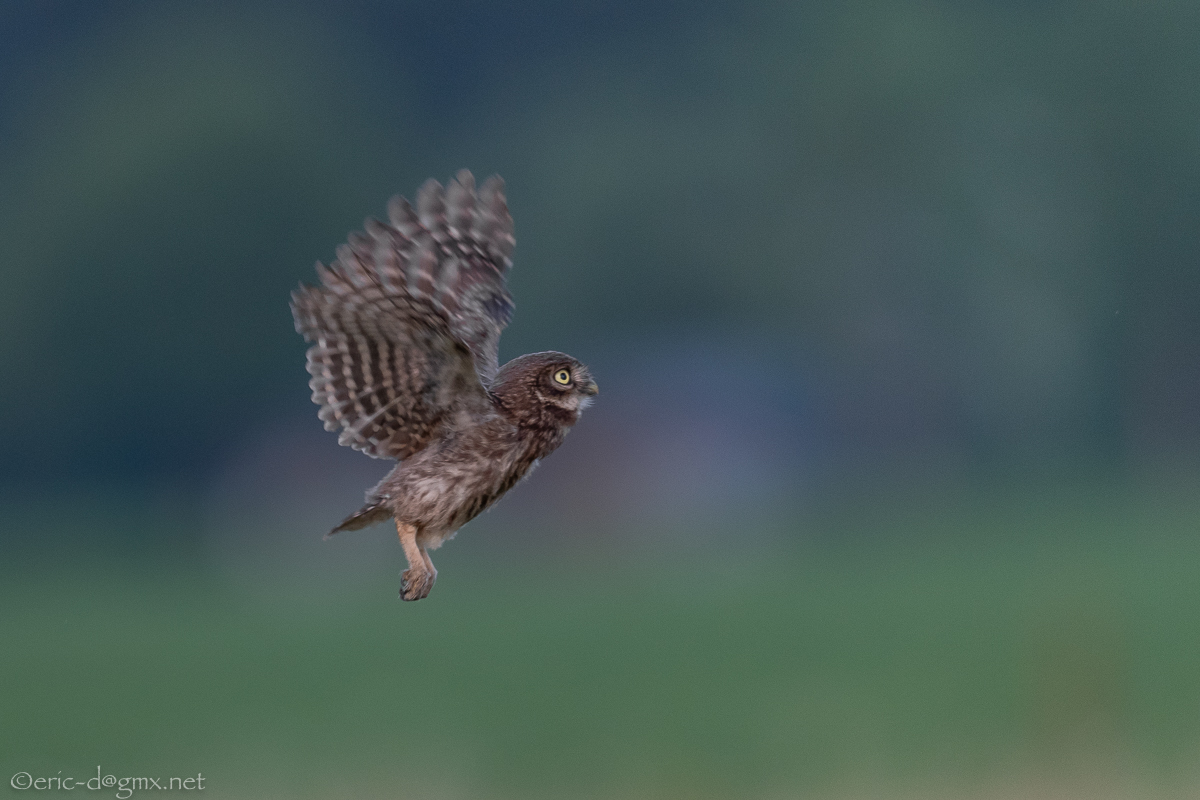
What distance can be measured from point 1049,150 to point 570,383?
52135 mm

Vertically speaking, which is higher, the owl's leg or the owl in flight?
the owl in flight

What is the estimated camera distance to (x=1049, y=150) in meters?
54.1

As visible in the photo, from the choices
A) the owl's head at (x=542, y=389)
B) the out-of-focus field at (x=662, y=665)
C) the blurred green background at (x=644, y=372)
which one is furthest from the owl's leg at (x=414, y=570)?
the blurred green background at (x=644, y=372)

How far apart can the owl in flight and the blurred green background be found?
3309 cm

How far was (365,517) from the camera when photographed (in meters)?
4.24

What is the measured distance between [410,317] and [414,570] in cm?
58

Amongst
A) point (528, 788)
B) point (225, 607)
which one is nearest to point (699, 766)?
point (528, 788)

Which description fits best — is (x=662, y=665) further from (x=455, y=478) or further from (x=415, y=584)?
(x=415, y=584)

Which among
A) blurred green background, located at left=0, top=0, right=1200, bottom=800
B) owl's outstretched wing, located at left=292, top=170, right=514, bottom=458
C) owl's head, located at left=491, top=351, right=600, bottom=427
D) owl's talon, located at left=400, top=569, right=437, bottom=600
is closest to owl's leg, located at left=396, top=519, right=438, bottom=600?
owl's talon, located at left=400, top=569, right=437, bottom=600

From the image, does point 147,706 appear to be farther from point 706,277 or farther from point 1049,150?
point 1049,150

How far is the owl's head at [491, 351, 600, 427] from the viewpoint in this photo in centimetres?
434

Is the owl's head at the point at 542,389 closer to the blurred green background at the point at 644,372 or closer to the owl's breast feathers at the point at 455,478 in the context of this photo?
the owl's breast feathers at the point at 455,478

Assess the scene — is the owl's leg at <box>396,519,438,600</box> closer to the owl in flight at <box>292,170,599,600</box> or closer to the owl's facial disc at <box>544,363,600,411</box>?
the owl in flight at <box>292,170,599,600</box>

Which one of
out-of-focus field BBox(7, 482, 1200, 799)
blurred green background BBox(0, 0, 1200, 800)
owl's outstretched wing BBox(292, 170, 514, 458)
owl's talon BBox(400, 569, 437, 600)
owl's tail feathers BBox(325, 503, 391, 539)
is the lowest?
owl's talon BBox(400, 569, 437, 600)
